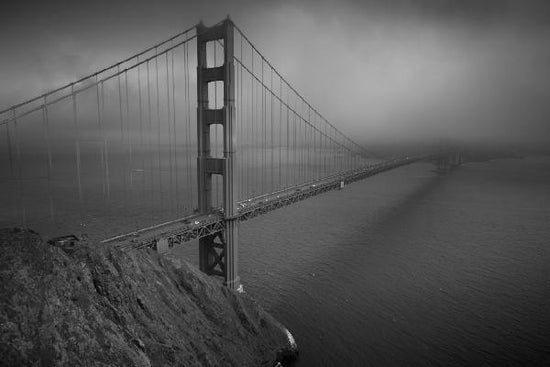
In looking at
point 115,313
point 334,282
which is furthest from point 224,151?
point 334,282

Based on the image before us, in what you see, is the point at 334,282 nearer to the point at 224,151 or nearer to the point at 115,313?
the point at 224,151

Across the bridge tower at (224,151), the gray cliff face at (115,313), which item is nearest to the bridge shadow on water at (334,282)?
the gray cliff face at (115,313)

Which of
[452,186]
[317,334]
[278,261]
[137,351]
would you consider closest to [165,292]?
[137,351]

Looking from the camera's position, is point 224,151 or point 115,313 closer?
point 115,313

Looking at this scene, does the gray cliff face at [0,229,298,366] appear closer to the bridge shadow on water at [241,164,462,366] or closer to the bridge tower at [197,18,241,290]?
the bridge shadow on water at [241,164,462,366]

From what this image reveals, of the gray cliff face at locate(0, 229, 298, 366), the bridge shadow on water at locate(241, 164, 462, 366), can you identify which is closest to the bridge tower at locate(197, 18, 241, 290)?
the bridge shadow on water at locate(241, 164, 462, 366)

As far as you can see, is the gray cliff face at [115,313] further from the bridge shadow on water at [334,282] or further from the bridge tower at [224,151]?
the bridge tower at [224,151]
